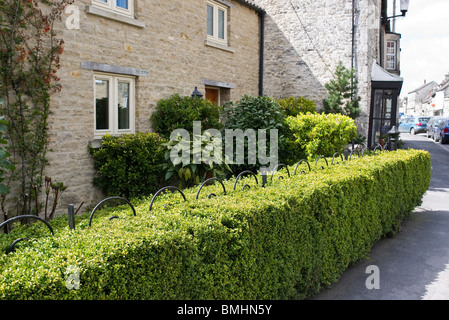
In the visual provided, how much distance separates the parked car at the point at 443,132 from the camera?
26266 millimetres

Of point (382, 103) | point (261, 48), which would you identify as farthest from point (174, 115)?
point (382, 103)

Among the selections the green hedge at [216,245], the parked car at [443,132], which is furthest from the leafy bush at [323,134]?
the parked car at [443,132]

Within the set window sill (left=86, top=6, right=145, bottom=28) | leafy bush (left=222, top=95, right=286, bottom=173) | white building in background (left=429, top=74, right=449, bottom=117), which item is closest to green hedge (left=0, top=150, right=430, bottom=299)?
leafy bush (left=222, top=95, right=286, bottom=173)

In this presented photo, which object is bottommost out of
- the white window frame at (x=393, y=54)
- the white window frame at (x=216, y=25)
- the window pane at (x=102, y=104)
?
the window pane at (x=102, y=104)

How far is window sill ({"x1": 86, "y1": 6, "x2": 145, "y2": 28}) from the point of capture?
301 inches

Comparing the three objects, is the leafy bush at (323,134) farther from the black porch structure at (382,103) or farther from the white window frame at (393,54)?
the white window frame at (393,54)

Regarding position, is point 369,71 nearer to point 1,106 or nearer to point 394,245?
point 394,245

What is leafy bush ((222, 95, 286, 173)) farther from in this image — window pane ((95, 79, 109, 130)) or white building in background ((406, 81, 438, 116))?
white building in background ((406, 81, 438, 116))

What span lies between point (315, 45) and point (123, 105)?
940cm

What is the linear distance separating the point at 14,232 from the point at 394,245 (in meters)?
5.90

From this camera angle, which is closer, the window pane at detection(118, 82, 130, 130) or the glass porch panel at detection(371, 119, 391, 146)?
the window pane at detection(118, 82, 130, 130)

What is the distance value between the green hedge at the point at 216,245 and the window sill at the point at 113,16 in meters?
4.75

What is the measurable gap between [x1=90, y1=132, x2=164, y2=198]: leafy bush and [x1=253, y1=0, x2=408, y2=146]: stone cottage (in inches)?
326

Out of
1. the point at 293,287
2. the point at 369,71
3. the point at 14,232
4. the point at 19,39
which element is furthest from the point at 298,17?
the point at 14,232
